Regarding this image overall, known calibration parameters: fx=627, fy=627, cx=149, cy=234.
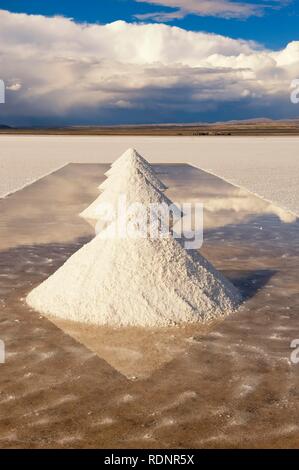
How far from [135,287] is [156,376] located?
1922 mm

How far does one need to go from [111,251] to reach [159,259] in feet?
2.15

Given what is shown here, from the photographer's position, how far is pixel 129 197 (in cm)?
1591

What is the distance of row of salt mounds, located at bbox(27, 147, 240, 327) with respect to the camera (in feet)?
25.3

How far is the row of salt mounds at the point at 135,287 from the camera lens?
7699mm
